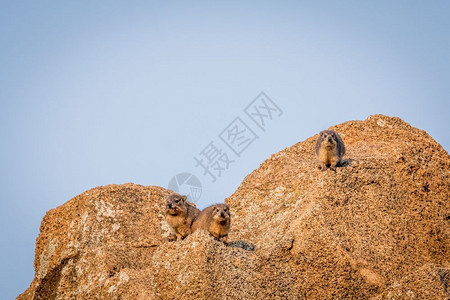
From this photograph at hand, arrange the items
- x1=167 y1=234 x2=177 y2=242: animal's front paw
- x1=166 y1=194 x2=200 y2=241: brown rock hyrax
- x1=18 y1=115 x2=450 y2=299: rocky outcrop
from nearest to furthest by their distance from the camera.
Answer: x1=18 y1=115 x2=450 y2=299: rocky outcrop, x1=166 y1=194 x2=200 y2=241: brown rock hyrax, x1=167 y1=234 x2=177 y2=242: animal's front paw

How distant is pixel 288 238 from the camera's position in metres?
12.5

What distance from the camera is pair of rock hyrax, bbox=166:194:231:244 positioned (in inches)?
501

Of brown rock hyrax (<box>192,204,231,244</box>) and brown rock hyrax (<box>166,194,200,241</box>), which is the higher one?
brown rock hyrax (<box>166,194,200,241</box>)

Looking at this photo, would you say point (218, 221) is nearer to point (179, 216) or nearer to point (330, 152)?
point (179, 216)

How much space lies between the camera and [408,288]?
1127 cm

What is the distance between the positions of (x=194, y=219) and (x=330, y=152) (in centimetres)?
375

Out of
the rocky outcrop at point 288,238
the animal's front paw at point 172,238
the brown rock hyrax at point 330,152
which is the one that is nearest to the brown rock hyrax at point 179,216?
the animal's front paw at point 172,238

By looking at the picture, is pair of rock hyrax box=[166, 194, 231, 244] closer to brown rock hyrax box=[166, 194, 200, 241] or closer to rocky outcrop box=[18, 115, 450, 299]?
brown rock hyrax box=[166, 194, 200, 241]

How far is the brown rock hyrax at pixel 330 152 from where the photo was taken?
14555 mm

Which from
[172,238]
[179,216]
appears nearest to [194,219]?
[179,216]

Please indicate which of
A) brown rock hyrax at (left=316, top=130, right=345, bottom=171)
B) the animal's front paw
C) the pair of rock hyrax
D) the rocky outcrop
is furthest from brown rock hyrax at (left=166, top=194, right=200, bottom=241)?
brown rock hyrax at (left=316, top=130, right=345, bottom=171)

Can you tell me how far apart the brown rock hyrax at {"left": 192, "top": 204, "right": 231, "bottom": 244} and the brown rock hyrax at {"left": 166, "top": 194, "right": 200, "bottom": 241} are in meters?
0.63

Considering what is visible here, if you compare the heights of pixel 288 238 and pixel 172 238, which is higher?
pixel 172 238

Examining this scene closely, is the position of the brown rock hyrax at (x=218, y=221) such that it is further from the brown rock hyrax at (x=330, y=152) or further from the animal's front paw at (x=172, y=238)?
the brown rock hyrax at (x=330, y=152)
